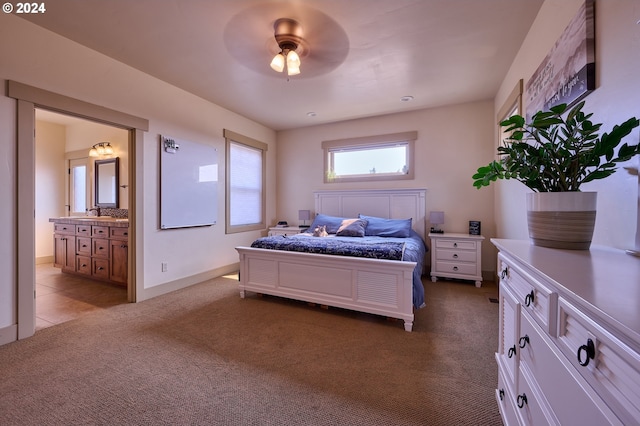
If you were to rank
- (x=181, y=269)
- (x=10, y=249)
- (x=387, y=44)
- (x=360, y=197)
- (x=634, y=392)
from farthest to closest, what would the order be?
1. (x=360, y=197)
2. (x=181, y=269)
3. (x=387, y=44)
4. (x=10, y=249)
5. (x=634, y=392)

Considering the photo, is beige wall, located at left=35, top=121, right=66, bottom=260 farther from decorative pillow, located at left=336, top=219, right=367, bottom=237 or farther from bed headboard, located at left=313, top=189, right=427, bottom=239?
decorative pillow, located at left=336, top=219, right=367, bottom=237

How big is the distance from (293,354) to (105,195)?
15.4 feet

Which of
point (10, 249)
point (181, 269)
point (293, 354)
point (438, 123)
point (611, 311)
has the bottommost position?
point (293, 354)

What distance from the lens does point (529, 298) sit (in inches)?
36.5

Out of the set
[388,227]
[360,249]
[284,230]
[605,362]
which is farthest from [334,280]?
[284,230]

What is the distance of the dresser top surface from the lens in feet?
1.57

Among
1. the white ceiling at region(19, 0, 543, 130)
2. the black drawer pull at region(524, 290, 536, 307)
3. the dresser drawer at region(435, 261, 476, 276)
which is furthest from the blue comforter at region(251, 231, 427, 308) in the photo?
the white ceiling at region(19, 0, 543, 130)

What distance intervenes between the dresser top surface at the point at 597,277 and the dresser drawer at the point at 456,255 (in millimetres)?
2637

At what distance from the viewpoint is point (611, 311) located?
18.9 inches

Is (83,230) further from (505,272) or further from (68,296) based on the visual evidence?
(505,272)

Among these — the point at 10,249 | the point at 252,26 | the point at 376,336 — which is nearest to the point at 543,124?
the point at 376,336

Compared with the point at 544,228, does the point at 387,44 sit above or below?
above

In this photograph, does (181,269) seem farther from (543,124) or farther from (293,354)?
(543,124)

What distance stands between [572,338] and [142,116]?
152 inches
